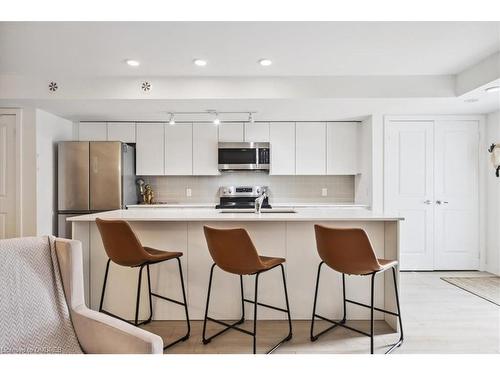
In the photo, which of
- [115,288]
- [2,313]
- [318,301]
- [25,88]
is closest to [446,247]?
[318,301]

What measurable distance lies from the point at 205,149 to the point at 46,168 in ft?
6.60

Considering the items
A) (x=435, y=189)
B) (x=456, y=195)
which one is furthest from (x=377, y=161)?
(x=456, y=195)

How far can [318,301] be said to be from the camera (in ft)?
9.14

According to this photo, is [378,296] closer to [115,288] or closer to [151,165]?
[115,288]

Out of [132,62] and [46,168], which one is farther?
[46,168]

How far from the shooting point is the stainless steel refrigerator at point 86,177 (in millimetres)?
4336

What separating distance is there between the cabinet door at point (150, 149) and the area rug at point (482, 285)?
4010 millimetres

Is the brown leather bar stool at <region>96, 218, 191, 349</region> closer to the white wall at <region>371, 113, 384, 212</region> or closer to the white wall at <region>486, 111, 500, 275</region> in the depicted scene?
the white wall at <region>371, 113, 384, 212</region>

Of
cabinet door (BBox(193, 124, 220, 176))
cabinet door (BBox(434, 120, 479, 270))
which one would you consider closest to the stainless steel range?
cabinet door (BBox(193, 124, 220, 176))

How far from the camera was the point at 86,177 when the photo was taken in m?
4.34

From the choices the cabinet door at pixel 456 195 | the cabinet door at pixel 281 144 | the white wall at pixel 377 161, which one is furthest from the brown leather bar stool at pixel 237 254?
the cabinet door at pixel 456 195

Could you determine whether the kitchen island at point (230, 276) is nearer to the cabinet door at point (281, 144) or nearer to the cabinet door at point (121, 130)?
the cabinet door at point (281, 144)

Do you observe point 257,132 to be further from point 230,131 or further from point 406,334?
point 406,334

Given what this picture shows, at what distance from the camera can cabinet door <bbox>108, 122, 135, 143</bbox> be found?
4.87m
